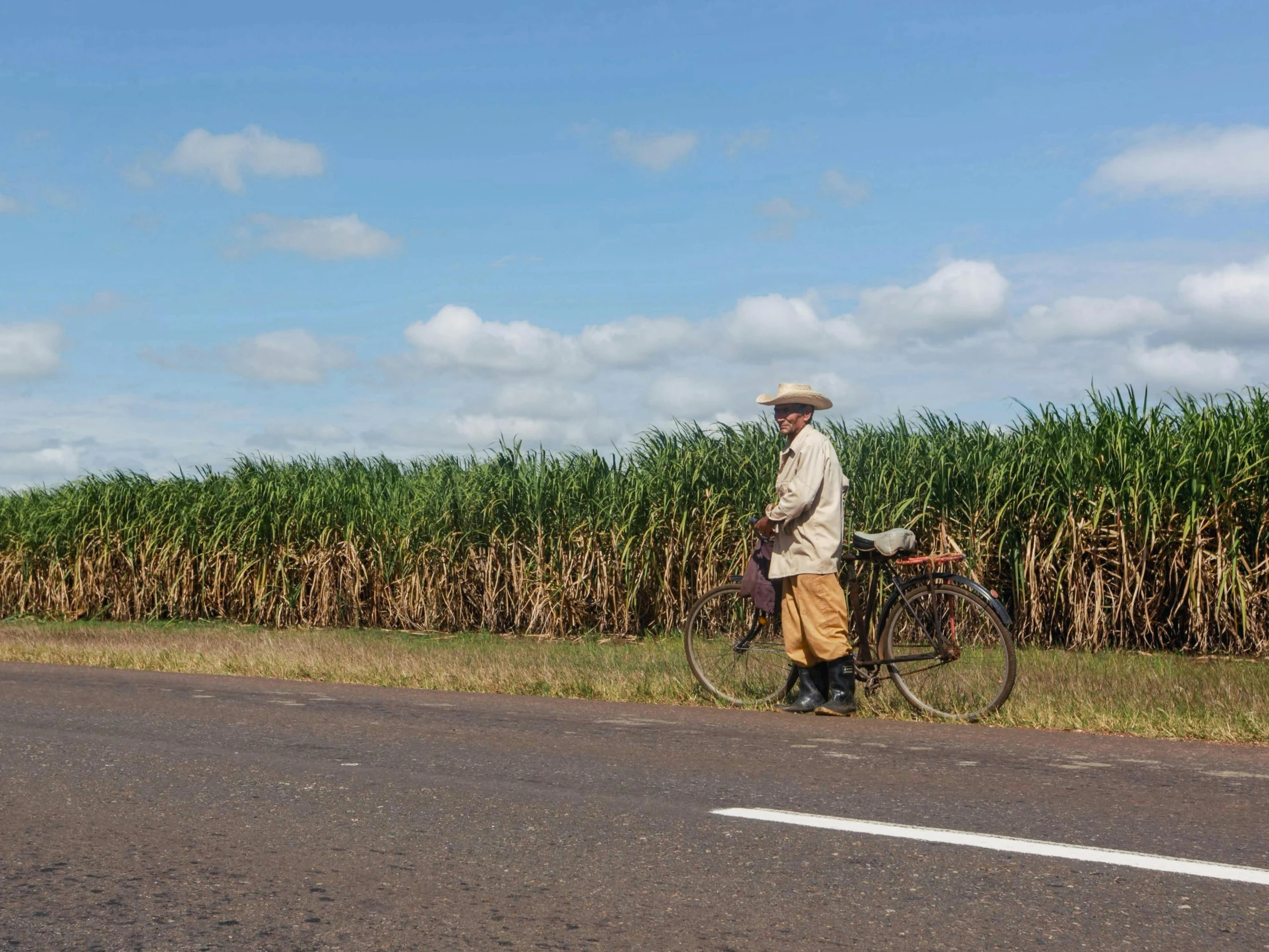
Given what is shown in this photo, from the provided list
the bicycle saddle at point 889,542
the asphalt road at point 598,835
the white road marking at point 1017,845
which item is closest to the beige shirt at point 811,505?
the bicycle saddle at point 889,542

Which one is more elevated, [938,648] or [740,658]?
[938,648]

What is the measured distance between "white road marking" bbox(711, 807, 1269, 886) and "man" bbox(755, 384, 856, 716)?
3176 mm

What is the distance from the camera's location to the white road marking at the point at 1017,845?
4586 millimetres

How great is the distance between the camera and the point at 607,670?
439 inches

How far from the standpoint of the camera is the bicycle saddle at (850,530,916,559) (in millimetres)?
8648

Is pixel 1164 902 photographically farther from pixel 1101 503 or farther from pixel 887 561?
pixel 1101 503

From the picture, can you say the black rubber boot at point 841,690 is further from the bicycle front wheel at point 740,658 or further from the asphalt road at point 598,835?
the bicycle front wheel at point 740,658

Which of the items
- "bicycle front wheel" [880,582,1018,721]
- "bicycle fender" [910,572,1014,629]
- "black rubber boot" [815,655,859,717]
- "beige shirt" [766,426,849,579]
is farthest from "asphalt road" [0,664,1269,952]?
"beige shirt" [766,426,849,579]

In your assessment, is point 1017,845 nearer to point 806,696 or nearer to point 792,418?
point 806,696

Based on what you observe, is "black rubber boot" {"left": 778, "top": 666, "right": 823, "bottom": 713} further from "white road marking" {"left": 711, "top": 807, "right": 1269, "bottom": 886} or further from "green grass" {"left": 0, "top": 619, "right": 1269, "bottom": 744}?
"white road marking" {"left": 711, "top": 807, "right": 1269, "bottom": 886}

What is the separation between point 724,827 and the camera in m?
5.27

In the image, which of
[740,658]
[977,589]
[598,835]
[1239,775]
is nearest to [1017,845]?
[598,835]

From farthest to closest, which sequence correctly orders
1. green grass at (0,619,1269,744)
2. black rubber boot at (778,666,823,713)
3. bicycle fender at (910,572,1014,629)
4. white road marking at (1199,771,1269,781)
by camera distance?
black rubber boot at (778,666,823,713)
bicycle fender at (910,572,1014,629)
green grass at (0,619,1269,744)
white road marking at (1199,771,1269,781)

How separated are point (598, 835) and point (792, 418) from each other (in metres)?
4.28
